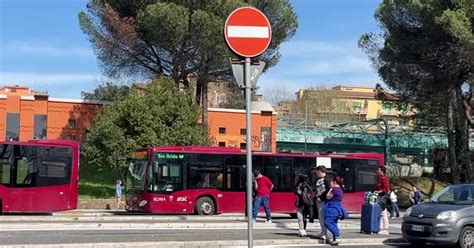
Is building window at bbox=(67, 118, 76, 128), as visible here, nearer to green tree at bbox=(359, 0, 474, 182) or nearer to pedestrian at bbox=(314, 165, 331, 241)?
green tree at bbox=(359, 0, 474, 182)

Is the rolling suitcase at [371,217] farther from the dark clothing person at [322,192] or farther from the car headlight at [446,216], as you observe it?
the car headlight at [446,216]

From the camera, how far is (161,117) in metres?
34.8

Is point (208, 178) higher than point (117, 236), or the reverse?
point (208, 178)

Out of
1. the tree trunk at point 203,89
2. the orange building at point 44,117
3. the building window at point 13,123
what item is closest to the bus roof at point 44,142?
the tree trunk at point 203,89

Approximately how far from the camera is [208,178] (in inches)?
995

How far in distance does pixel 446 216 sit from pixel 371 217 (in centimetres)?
257

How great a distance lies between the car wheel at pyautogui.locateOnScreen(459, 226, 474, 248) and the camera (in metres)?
12.7

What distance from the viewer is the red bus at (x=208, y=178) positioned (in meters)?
24.3

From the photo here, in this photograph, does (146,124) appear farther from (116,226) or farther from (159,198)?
(116,226)

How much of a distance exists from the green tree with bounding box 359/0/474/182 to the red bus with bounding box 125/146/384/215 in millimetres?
11158

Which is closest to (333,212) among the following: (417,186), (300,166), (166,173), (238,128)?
(166,173)

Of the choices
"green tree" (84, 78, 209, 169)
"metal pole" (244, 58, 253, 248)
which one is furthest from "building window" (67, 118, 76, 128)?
"metal pole" (244, 58, 253, 248)

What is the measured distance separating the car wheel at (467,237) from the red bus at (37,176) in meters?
16.1

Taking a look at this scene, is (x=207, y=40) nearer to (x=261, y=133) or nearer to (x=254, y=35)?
(x=261, y=133)
